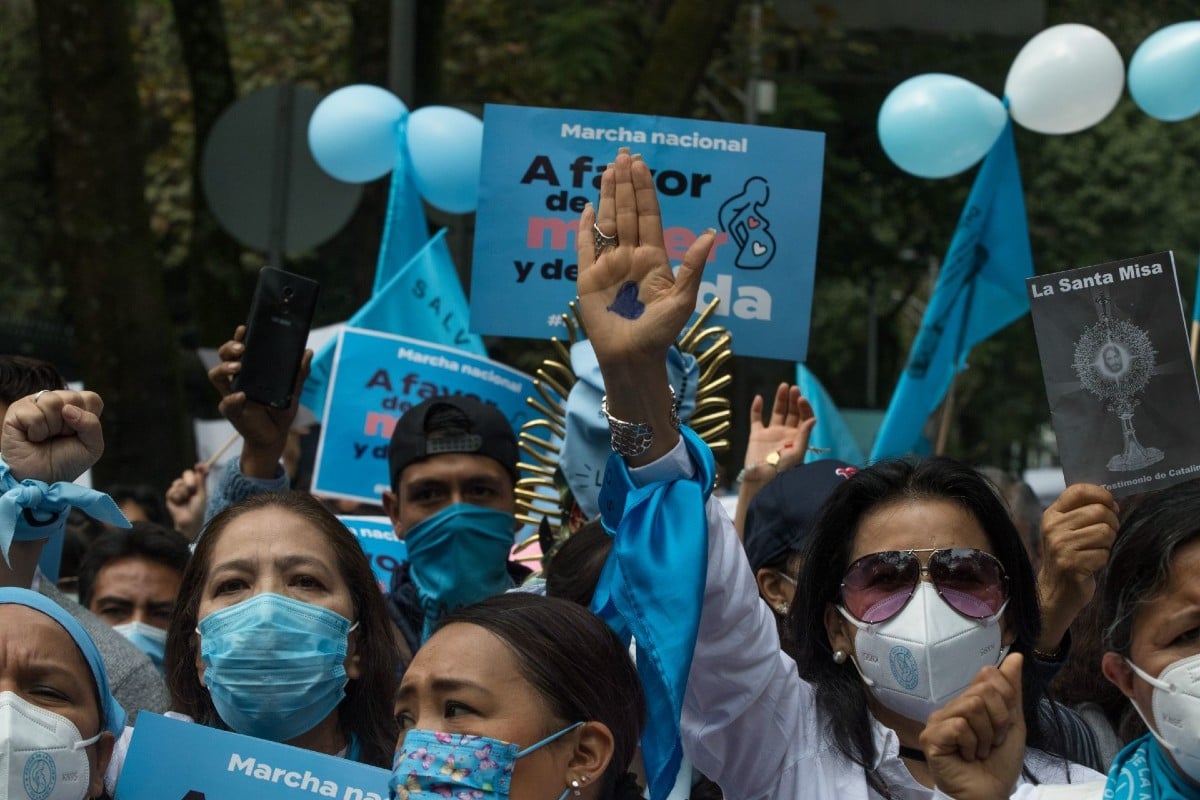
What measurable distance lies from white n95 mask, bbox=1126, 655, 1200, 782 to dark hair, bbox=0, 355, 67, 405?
2538 millimetres

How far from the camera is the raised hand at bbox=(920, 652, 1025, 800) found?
2.65 meters

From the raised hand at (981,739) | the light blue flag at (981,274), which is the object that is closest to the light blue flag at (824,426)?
the light blue flag at (981,274)

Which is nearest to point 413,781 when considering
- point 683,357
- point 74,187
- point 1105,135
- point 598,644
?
point 598,644

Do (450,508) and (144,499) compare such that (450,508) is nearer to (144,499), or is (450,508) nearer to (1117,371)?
(1117,371)

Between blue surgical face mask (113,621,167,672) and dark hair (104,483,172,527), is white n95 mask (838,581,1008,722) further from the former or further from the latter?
dark hair (104,483,172,527)

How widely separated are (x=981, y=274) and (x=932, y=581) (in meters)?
4.00

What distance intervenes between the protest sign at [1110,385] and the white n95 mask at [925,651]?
52 centimetres

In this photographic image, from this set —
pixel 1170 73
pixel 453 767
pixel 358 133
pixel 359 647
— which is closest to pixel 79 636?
pixel 359 647

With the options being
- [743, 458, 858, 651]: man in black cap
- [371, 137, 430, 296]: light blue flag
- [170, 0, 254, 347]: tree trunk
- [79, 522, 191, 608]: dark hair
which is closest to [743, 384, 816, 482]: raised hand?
[743, 458, 858, 651]: man in black cap

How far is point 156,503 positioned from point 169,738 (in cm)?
394

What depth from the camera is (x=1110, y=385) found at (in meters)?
3.69

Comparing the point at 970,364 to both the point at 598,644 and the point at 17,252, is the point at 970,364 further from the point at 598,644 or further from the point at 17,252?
the point at 598,644

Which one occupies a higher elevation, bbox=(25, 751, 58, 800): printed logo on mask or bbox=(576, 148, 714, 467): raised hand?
bbox=(576, 148, 714, 467): raised hand

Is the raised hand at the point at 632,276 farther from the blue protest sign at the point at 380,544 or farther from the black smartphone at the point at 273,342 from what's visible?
the blue protest sign at the point at 380,544
